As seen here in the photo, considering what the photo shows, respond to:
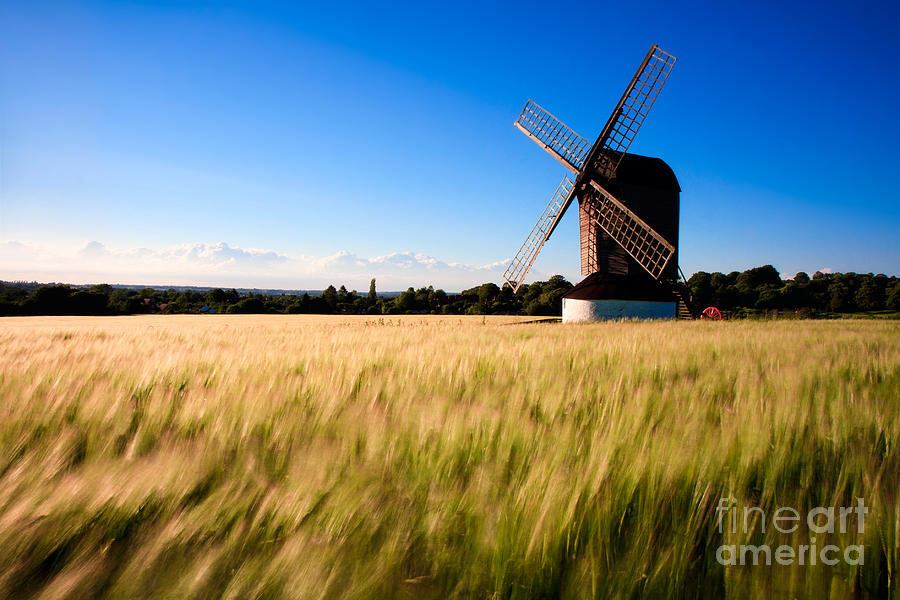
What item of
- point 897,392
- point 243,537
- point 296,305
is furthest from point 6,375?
point 296,305

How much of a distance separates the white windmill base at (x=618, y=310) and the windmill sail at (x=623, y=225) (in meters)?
1.58

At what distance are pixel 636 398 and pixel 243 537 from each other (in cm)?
199

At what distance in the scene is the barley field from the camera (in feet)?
2.58

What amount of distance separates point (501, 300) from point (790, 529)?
50634mm

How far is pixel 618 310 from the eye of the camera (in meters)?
15.5

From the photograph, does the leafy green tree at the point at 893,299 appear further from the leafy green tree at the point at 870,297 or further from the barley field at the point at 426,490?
the barley field at the point at 426,490

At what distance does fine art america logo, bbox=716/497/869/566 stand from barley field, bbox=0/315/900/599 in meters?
0.02

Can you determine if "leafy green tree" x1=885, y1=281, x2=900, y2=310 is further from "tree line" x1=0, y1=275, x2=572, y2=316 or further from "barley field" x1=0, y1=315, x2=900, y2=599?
"barley field" x1=0, y1=315, x2=900, y2=599

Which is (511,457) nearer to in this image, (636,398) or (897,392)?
(636,398)

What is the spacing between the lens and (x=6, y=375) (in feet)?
8.37

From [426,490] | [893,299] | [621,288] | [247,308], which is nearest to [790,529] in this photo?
[426,490]

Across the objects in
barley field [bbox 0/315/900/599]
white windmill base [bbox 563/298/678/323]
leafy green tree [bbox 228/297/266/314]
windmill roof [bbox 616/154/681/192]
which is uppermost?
windmill roof [bbox 616/154/681/192]

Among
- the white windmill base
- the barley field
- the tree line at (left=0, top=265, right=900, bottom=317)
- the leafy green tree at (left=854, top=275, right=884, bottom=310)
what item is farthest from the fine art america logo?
the leafy green tree at (left=854, top=275, right=884, bottom=310)

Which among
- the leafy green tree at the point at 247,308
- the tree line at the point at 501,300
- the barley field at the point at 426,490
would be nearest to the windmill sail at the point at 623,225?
the barley field at the point at 426,490
